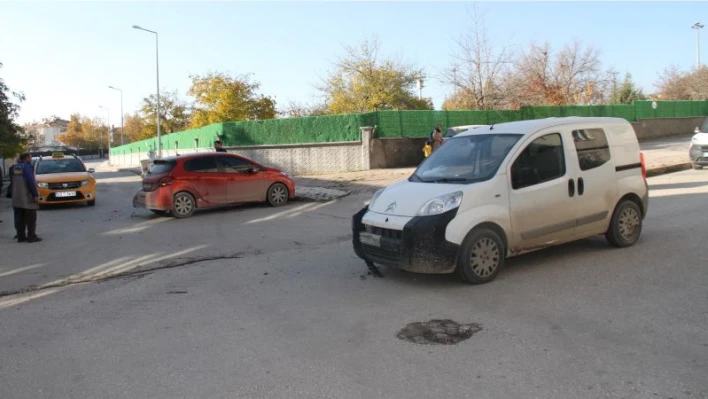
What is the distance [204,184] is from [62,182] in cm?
541

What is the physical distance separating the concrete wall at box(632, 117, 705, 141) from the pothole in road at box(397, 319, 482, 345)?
3269 cm

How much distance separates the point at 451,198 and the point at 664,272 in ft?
8.36

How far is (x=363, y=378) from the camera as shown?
404 centimetres

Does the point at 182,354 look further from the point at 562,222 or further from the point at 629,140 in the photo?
the point at 629,140

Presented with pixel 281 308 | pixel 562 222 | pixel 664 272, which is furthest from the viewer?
pixel 562 222

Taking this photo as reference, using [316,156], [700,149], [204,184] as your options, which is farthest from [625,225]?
[316,156]

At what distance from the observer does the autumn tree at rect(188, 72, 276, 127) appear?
46.2m

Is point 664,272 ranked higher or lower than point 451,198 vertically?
lower

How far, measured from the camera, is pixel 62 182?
16.8 m

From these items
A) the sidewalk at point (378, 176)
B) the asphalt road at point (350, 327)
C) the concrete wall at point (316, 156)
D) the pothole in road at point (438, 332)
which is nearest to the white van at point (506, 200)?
the asphalt road at point (350, 327)

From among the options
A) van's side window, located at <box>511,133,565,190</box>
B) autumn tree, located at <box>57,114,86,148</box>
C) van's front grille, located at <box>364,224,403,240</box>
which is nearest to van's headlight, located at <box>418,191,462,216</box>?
van's front grille, located at <box>364,224,403,240</box>

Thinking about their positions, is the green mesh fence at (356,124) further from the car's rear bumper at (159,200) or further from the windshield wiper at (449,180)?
the windshield wiper at (449,180)

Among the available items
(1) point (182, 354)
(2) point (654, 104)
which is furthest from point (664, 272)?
(2) point (654, 104)

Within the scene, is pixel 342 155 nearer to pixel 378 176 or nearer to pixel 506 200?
pixel 378 176
